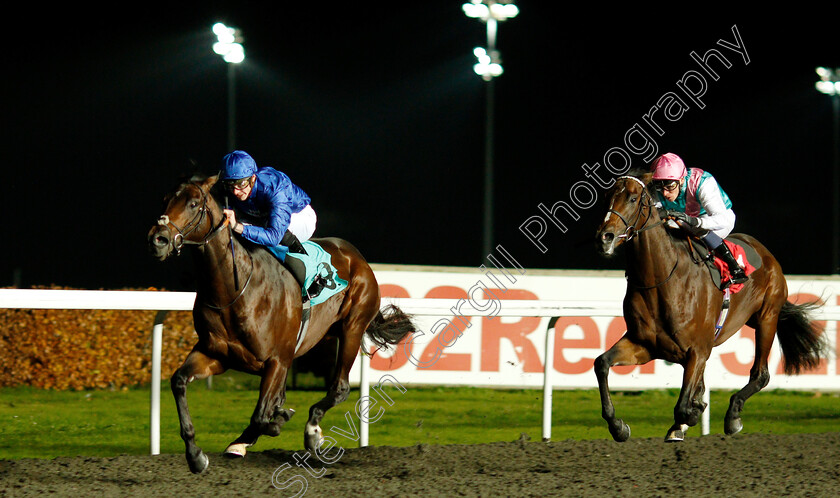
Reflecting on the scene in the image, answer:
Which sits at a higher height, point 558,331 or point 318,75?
point 318,75

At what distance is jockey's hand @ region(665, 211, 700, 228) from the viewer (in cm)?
442

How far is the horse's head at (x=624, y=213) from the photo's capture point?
155 inches

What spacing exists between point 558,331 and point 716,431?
183 centimetres

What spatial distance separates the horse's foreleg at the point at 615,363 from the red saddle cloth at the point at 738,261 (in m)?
0.62

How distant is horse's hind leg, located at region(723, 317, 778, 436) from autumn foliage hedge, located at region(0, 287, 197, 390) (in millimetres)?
4608

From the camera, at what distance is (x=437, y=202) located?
21.1 m

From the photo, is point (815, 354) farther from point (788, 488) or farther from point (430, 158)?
point (430, 158)

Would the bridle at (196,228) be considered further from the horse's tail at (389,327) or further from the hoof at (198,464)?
the horse's tail at (389,327)

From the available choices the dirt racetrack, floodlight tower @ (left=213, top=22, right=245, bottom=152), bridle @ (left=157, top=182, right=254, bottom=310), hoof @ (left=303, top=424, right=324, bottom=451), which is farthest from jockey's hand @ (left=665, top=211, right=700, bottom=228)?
floodlight tower @ (left=213, top=22, right=245, bottom=152)

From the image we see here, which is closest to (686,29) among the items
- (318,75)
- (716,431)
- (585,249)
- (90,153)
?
A: (585,249)

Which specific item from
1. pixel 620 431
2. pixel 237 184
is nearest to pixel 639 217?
pixel 620 431

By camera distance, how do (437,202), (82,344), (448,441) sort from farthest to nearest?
(437,202) < (82,344) < (448,441)

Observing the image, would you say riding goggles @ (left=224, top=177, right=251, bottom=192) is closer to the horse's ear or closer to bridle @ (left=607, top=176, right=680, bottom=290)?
the horse's ear

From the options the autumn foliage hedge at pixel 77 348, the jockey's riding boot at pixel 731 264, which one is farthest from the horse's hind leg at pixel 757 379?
the autumn foliage hedge at pixel 77 348
